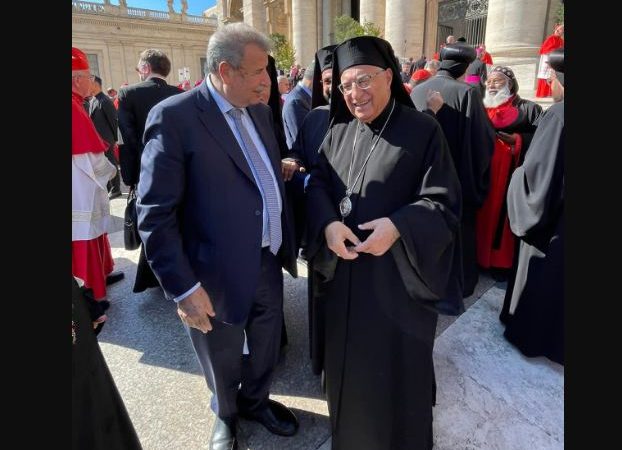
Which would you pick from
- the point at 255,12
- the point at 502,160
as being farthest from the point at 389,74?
the point at 255,12

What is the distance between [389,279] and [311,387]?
1.22 metres

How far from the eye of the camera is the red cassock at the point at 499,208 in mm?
3803

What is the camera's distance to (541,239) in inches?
107

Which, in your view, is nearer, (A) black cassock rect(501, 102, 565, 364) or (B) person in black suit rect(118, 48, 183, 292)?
(A) black cassock rect(501, 102, 565, 364)

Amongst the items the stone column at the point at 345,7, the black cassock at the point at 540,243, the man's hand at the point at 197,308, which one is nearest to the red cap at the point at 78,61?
the man's hand at the point at 197,308

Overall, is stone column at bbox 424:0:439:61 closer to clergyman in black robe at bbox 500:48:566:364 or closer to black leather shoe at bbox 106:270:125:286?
clergyman in black robe at bbox 500:48:566:364

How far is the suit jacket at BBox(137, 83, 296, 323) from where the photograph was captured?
5.62ft

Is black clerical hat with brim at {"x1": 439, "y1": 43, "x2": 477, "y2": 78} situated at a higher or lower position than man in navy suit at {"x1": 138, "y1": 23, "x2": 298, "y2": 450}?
higher

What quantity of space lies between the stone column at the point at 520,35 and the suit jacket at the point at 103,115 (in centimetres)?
807

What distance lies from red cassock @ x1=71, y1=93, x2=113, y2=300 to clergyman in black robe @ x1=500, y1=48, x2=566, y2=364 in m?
3.26

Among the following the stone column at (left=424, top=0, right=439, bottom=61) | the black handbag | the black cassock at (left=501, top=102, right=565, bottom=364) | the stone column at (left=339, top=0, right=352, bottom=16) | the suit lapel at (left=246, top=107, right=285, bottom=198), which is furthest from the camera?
the stone column at (left=339, top=0, right=352, bottom=16)

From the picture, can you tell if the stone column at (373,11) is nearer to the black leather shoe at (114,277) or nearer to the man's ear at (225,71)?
→ the black leather shoe at (114,277)

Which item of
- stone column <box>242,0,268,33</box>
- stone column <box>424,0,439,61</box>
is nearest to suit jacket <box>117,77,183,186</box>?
stone column <box>424,0,439,61</box>

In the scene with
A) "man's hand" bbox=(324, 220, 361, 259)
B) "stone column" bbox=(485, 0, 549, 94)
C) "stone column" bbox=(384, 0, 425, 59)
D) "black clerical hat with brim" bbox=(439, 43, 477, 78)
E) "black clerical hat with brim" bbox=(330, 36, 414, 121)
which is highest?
"stone column" bbox=(384, 0, 425, 59)
